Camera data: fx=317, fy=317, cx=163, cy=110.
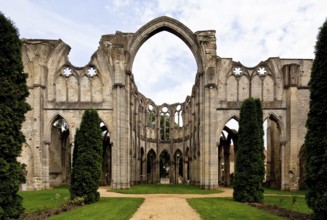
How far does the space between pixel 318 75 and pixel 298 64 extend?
747 inches

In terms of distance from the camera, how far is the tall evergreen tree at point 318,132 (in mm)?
9336

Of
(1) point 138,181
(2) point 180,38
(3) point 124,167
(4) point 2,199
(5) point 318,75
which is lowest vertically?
(1) point 138,181

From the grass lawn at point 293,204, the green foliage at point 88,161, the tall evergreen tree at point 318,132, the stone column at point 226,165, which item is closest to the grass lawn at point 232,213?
the grass lawn at point 293,204

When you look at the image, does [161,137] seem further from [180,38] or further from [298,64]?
[298,64]

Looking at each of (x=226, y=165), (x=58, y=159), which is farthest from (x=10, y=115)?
(x=226, y=165)

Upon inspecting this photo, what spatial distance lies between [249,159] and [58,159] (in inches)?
838

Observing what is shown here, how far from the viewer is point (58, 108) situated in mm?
27641

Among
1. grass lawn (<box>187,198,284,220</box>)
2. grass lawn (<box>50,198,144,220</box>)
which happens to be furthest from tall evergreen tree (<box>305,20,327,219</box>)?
grass lawn (<box>50,198,144,220</box>)

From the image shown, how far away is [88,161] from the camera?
1576cm

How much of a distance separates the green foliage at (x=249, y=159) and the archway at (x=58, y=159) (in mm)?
18866

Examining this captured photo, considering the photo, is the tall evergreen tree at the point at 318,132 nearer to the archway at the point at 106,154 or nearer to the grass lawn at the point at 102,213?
the grass lawn at the point at 102,213

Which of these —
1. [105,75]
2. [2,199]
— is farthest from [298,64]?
[2,199]

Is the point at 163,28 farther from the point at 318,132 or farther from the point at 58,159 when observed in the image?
the point at 318,132

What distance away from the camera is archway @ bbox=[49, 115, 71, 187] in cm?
3078
